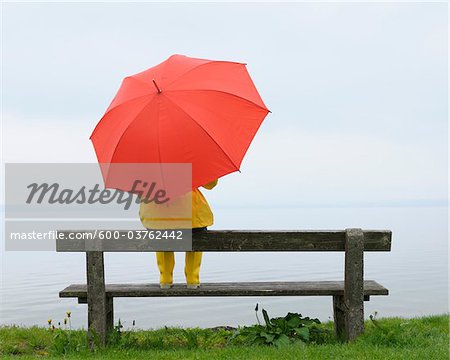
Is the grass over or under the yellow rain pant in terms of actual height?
under

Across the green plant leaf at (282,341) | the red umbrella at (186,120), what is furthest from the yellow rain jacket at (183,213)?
the green plant leaf at (282,341)

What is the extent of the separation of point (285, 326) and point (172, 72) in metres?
3.22

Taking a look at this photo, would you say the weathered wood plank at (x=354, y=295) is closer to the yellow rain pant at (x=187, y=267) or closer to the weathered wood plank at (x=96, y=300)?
the yellow rain pant at (x=187, y=267)

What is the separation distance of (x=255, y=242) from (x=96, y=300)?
1.95 metres

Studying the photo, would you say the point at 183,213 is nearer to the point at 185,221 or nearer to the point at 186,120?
the point at 185,221

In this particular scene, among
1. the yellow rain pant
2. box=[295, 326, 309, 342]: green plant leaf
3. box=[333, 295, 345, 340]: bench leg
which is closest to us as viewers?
box=[295, 326, 309, 342]: green plant leaf

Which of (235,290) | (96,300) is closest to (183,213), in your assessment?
(235,290)

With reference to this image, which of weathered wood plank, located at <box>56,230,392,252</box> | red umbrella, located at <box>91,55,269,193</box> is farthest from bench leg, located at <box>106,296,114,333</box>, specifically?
red umbrella, located at <box>91,55,269,193</box>

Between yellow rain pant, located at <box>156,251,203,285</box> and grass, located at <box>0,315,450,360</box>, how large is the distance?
0.73 meters

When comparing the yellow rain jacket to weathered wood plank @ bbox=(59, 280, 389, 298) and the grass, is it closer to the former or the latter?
weathered wood plank @ bbox=(59, 280, 389, 298)

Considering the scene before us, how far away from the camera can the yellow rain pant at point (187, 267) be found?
677 centimetres

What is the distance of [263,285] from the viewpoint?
22.3 ft

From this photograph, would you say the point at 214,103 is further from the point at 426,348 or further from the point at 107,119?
the point at 426,348

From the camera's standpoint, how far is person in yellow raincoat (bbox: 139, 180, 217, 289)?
646 centimetres
